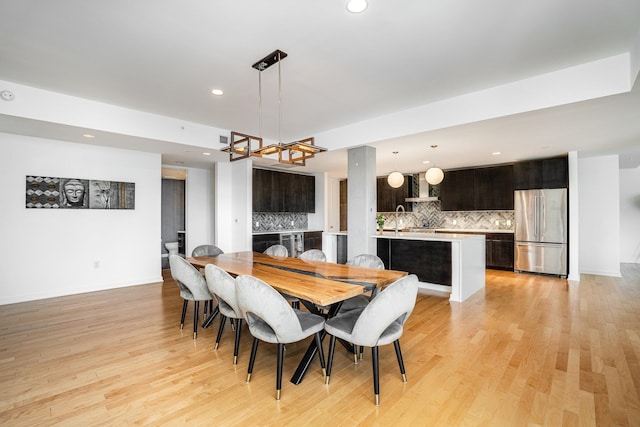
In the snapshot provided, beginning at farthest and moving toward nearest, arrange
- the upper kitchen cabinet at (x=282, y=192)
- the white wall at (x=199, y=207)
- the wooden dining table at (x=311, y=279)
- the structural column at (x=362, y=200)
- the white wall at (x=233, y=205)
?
the upper kitchen cabinet at (x=282, y=192) < the white wall at (x=199, y=207) < the white wall at (x=233, y=205) < the structural column at (x=362, y=200) < the wooden dining table at (x=311, y=279)

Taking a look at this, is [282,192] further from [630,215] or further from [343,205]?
[630,215]

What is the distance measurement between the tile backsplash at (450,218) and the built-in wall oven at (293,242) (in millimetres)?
2979

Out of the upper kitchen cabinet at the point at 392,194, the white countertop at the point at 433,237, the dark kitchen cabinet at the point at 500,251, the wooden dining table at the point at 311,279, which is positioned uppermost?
the upper kitchen cabinet at the point at 392,194

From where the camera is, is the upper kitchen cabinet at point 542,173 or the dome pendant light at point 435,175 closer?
the dome pendant light at point 435,175

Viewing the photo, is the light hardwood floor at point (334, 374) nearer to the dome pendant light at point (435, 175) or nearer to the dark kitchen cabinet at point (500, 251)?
the dome pendant light at point (435, 175)

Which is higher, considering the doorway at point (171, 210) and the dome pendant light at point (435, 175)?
the dome pendant light at point (435, 175)

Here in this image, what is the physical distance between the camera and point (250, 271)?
9.61 feet

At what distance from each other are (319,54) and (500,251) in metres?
6.16

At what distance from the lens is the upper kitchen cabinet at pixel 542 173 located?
597 centimetres

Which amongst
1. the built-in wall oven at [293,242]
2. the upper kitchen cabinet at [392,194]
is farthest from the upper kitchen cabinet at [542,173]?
the built-in wall oven at [293,242]

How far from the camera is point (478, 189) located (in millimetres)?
7297

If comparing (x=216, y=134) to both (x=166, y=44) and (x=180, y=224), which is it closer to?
(x=166, y=44)

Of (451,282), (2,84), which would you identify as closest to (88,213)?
(2,84)

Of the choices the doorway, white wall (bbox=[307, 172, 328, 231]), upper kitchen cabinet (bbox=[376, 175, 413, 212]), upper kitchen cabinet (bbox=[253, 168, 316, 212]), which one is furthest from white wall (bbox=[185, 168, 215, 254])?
upper kitchen cabinet (bbox=[376, 175, 413, 212])
